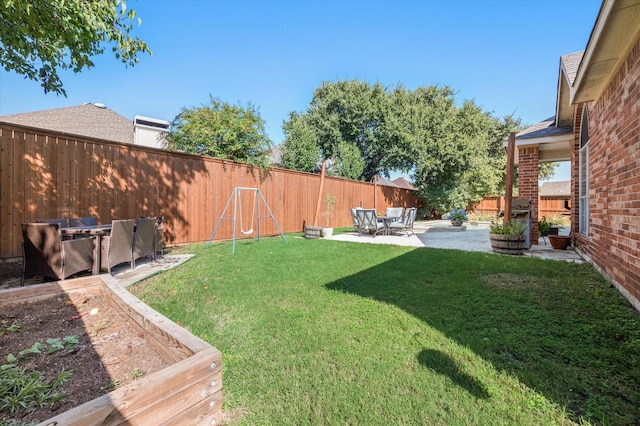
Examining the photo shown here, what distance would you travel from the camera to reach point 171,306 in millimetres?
3111

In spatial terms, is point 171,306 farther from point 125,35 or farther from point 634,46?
point 634,46

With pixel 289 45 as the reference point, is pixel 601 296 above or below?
below

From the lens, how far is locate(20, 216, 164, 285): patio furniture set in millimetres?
3498

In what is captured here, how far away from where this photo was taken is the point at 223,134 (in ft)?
33.8

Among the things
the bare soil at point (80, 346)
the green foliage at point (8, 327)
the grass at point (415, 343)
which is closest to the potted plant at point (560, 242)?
the grass at point (415, 343)

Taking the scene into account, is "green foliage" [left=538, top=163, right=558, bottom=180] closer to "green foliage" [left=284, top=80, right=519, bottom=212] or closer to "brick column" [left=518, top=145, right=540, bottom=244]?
"green foliage" [left=284, top=80, right=519, bottom=212]

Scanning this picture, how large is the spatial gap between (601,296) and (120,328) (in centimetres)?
473

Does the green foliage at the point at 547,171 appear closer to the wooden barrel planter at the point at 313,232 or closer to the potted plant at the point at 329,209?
the potted plant at the point at 329,209

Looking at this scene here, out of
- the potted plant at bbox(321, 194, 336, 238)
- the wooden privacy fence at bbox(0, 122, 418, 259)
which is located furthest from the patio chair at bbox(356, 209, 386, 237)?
the wooden privacy fence at bbox(0, 122, 418, 259)

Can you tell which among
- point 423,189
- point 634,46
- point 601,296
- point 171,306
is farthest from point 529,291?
point 423,189

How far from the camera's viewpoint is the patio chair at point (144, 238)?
188 inches

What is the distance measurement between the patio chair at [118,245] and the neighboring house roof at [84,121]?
8729 mm

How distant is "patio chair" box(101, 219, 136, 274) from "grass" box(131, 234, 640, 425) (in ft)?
2.24

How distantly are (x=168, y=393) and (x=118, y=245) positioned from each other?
3963 millimetres
